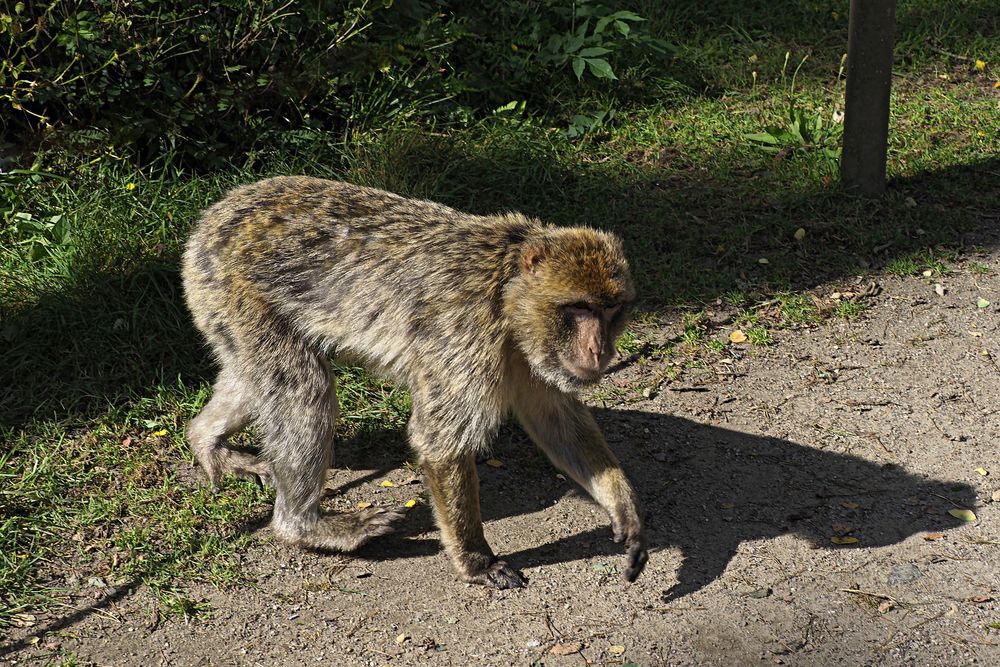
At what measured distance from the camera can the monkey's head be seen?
3881 mm

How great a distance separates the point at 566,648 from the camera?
3775 mm

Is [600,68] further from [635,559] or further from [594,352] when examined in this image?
[635,559]

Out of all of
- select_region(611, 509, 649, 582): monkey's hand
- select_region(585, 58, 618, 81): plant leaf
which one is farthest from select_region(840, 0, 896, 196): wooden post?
select_region(611, 509, 649, 582): monkey's hand

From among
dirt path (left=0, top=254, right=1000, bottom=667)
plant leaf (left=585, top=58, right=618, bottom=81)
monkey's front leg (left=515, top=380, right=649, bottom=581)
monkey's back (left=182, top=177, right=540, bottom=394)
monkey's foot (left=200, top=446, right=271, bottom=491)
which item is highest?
plant leaf (left=585, top=58, right=618, bottom=81)

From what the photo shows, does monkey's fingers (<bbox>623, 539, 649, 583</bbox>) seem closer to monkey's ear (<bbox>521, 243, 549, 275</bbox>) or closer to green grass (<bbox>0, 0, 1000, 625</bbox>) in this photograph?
monkey's ear (<bbox>521, 243, 549, 275</bbox>)

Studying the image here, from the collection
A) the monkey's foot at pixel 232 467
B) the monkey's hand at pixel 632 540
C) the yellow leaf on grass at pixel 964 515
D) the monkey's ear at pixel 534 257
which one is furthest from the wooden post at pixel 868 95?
the monkey's foot at pixel 232 467

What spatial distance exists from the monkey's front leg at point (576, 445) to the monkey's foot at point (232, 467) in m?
1.13

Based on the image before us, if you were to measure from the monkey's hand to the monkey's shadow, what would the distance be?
0.16m

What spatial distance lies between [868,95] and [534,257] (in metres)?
3.10

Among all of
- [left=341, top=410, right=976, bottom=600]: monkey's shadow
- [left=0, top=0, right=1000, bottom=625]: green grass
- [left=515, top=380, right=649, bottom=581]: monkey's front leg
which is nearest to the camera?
[left=515, top=380, right=649, bottom=581]: monkey's front leg

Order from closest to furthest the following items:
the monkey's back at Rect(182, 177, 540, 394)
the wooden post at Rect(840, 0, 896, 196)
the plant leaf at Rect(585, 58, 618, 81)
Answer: the monkey's back at Rect(182, 177, 540, 394) < the wooden post at Rect(840, 0, 896, 196) < the plant leaf at Rect(585, 58, 618, 81)

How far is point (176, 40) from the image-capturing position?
19.0ft

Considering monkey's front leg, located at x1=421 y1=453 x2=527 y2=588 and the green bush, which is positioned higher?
the green bush

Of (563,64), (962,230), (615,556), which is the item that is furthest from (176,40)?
(962,230)
